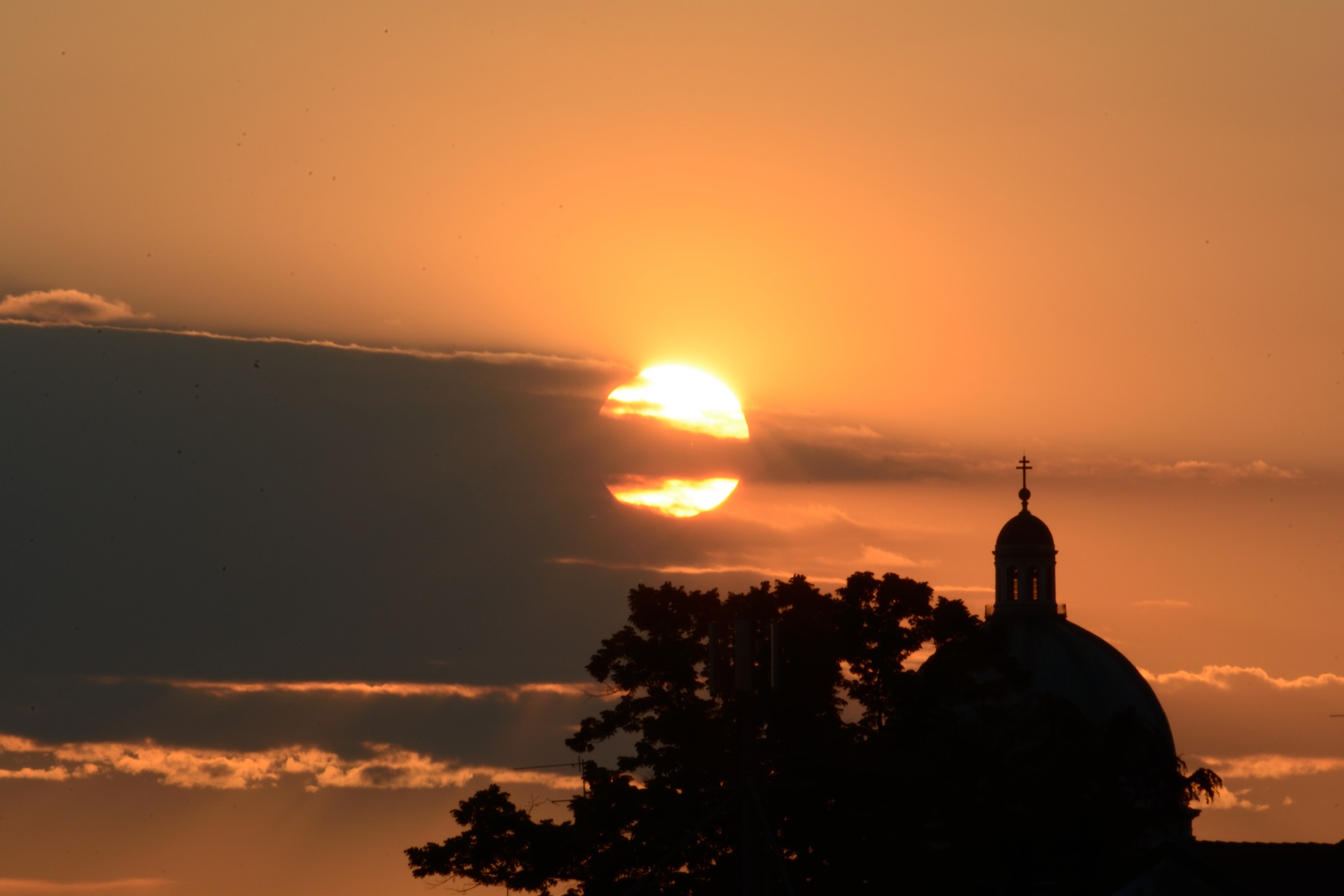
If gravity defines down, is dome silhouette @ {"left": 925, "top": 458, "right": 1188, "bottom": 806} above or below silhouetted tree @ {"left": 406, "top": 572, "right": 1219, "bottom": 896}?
above

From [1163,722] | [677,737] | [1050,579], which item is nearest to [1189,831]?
[1163,722]

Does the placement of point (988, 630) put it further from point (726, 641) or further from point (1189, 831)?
point (1189, 831)

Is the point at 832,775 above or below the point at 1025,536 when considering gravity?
below

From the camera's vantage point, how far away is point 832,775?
5703 centimetres

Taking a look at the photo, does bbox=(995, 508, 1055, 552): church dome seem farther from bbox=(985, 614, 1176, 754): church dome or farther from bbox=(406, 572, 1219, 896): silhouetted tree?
bbox=(406, 572, 1219, 896): silhouetted tree

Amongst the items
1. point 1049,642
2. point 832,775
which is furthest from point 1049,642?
point 832,775

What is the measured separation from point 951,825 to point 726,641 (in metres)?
7.95

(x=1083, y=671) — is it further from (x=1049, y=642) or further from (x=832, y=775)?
(x=832, y=775)

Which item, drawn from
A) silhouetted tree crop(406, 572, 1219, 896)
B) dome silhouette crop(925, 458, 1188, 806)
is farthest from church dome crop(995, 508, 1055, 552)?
silhouetted tree crop(406, 572, 1219, 896)

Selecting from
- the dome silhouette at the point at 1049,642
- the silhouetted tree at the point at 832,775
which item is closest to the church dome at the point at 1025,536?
the dome silhouette at the point at 1049,642

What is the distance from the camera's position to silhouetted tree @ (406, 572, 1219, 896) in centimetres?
5650

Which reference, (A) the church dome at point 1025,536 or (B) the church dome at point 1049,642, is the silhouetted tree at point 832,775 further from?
(A) the church dome at point 1025,536

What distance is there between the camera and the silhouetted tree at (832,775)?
56500mm

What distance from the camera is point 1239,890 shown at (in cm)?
5347
